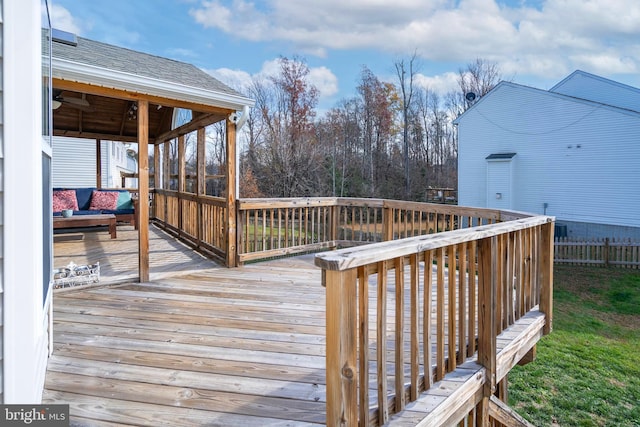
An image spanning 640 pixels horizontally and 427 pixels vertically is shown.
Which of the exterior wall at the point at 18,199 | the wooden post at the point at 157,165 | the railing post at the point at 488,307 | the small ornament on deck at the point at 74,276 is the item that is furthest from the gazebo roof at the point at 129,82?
the railing post at the point at 488,307

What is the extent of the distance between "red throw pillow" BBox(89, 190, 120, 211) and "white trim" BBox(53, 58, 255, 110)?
4731mm

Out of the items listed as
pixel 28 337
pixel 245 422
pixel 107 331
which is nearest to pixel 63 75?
pixel 107 331

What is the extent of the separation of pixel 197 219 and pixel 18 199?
5497 millimetres

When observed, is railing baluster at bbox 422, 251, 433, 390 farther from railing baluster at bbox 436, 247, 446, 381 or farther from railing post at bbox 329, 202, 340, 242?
railing post at bbox 329, 202, 340, 242

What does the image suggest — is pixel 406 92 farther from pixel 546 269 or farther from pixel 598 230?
pixel 546 269

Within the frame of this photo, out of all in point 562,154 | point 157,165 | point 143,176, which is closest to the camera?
point 143,176

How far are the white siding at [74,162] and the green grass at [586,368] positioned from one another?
45.9ft

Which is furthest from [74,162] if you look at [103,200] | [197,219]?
[197,219]

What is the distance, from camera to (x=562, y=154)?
46.7 feet

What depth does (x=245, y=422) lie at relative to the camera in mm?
2033

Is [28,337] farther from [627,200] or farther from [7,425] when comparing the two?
[627,200]

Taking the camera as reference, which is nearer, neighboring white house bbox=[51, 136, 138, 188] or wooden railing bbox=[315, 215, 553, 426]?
wooden railing bbox=[315, 215, 553, 426]

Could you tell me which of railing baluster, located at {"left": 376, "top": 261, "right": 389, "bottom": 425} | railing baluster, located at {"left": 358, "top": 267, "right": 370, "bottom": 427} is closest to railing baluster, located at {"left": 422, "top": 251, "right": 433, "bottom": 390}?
railing baluster, located at {"left": 376, "top": 261, "right": 389, "bottom": 425}

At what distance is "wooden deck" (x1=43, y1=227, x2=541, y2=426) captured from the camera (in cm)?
214
